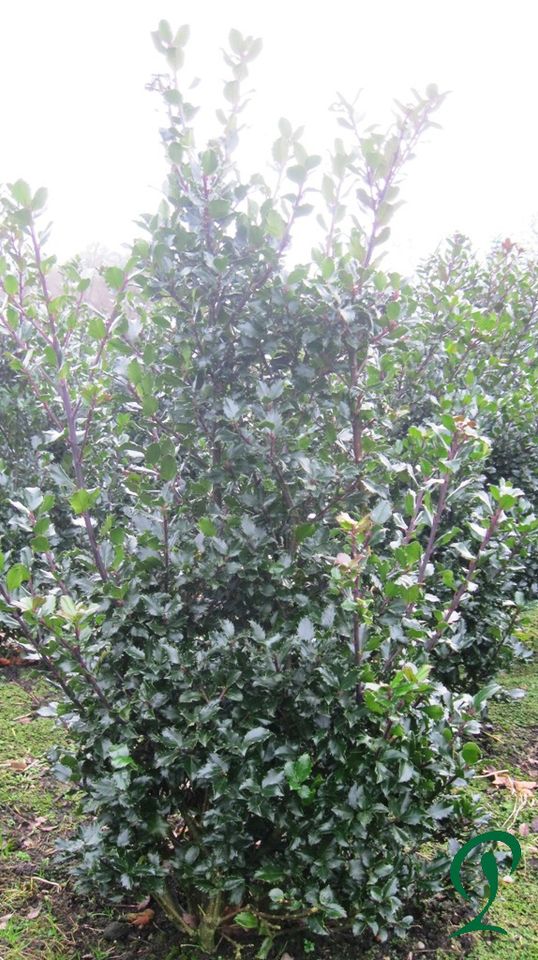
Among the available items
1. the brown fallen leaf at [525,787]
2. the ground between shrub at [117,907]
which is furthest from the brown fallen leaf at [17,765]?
the brown fallen leaf at [525,787]

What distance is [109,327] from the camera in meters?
1.81

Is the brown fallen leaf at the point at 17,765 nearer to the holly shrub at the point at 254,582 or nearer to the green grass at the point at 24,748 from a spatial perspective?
the green grass at the point at 24,748

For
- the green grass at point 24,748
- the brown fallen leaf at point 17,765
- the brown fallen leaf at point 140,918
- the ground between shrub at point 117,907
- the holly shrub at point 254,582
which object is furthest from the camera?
the brown fallen leaf at point 17,765

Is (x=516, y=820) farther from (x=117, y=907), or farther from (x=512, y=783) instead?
(x=117, y=907)

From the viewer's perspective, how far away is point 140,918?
1.97 m

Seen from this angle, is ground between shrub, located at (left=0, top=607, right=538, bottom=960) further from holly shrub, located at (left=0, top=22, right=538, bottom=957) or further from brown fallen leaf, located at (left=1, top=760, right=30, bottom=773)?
holly shrub, located at (left=0, top=22, right=538, bottom=957)

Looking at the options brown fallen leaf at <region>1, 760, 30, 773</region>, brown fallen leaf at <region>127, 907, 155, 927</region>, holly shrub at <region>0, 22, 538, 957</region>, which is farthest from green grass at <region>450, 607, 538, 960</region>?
brown fallen leaf at <region>1, 760, 30, 773</region>

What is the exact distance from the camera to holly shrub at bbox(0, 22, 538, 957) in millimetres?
1629

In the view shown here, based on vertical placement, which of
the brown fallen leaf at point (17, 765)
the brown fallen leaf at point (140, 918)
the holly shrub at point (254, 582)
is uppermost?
the holly shrub at point (254, 582)

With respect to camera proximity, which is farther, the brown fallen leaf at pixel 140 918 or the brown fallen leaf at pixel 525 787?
the brown fallen leaf at pixel 525 787

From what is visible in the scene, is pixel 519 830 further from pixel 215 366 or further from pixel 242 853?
pixel 215 366

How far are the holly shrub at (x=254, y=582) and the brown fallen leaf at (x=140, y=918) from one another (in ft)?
0.46

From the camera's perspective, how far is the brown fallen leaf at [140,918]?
6.44 feet

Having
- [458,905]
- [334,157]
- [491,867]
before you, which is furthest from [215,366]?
[458,905]
